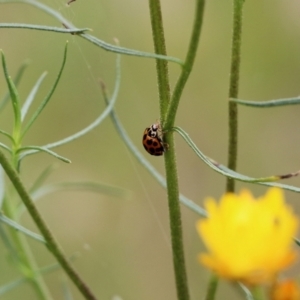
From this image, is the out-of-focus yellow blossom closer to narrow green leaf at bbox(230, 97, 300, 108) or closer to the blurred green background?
narrow green leaf at bbox(230, 97, 300, 108)

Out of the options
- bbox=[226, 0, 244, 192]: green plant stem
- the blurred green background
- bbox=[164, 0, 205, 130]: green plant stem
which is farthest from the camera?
the blurred green background

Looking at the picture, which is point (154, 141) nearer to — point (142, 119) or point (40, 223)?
point (40, 223)

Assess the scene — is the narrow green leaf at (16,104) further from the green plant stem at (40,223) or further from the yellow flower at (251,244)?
the yellow flower at (251,244)

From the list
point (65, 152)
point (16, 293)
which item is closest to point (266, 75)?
point (65, 152)

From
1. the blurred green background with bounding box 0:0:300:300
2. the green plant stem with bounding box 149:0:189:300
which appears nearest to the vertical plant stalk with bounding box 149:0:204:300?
the green plant stem with bounding box 149:0:189:300

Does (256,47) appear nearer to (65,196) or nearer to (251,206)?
(65,196)

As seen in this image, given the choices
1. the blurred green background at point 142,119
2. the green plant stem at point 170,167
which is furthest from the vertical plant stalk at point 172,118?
the blurred green background at point 142,119

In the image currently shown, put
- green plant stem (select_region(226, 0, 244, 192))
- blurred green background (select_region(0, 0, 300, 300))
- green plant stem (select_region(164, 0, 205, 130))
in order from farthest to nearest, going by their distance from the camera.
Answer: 1. blurred green background (select_region(0, 0, 300, 300))
2. green plant stem (select_region(226, 0, 244, 192))
3. green plant stem (select_region(164, 0, 205, 130))
